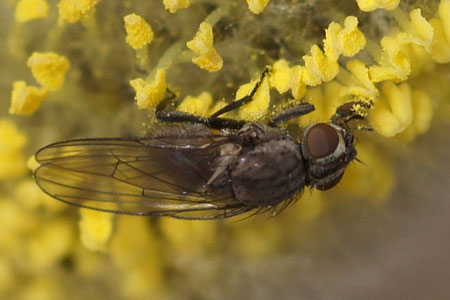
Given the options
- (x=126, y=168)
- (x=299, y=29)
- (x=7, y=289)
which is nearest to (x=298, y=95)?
(x=299, y=29)

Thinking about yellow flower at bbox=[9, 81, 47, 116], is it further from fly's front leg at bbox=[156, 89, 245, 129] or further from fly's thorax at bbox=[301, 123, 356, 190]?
fly's thorax at bbox=[301, 123, 356, 190]

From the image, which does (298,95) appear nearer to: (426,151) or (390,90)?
(390,90)

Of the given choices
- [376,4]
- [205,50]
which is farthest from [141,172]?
[376,4]

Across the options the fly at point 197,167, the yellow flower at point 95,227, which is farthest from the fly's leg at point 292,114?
the yellow flower at point 95,227

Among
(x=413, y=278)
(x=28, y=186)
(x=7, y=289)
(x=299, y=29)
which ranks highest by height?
(x=299, y=29)

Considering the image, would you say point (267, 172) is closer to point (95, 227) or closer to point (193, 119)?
point (193, 119)

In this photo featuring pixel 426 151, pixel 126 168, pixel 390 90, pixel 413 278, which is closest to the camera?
pixel 126 168

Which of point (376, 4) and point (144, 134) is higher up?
point (376, 4)
